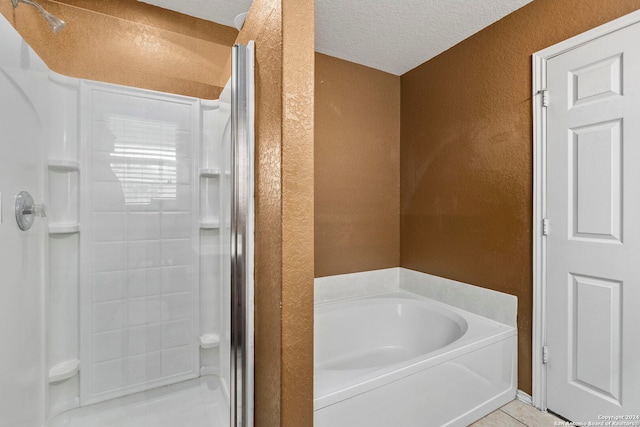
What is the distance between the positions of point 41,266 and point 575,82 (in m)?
2.68

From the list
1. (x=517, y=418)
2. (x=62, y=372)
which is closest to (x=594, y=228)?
(x=517, y=418)

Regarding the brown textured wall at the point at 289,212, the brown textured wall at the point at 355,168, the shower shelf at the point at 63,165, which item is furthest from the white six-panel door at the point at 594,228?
the shower shelf at the point at 63,165

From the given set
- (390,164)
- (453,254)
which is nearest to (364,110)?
(390,164)

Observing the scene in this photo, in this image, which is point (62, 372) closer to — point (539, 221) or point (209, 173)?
point (209, 173)

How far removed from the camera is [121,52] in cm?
142

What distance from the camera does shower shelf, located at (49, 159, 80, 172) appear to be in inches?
52.0

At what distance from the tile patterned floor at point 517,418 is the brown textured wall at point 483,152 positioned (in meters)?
0.13

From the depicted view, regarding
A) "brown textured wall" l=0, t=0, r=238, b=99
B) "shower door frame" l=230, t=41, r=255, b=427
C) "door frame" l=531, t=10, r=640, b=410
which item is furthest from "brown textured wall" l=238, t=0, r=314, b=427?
"door frame" l=531, t=10, r=640, b=410

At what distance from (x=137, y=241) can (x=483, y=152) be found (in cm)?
210

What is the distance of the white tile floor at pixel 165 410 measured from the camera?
1.36m

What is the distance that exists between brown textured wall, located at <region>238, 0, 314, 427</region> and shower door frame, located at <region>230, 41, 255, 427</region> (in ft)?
0.42

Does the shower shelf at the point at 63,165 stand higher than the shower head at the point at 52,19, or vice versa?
the shower head at the point at 52,19

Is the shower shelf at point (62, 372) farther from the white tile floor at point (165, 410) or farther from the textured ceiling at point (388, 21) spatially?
the textured ceiling at point (388, 21)

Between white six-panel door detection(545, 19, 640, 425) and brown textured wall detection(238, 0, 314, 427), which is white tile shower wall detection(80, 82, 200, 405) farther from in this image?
white six-panel door detection(545, 19, 640, 425)
